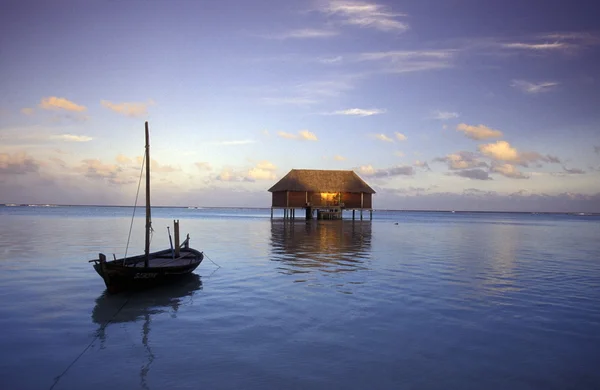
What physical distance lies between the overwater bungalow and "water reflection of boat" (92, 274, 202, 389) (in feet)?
148

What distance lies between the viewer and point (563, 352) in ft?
27.0

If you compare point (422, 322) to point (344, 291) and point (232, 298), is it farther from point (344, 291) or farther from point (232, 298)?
point (232, 298)

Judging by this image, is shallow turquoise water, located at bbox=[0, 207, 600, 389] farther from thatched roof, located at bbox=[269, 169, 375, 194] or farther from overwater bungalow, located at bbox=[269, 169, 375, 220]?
thatched roof, located at bbox=[269, 169, 375, 194]

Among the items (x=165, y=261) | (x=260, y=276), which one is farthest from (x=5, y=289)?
(x=260, y=276)

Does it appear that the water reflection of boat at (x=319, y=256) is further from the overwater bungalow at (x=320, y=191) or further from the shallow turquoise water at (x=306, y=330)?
the overwater bungalow at (x=320, y=191)

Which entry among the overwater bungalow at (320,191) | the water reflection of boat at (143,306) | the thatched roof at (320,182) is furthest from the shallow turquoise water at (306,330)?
the thatched roof at (320,182)

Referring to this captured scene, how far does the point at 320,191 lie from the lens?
60062 mm

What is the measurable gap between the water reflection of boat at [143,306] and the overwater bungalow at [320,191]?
4504 centimetres

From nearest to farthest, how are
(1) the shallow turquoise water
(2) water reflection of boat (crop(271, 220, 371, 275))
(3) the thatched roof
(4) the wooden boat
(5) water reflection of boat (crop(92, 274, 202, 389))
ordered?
(1) the shallow turquoise water
(5) water reflection of boat (crop(92, 274, 202, 389))
(4) the wooden boat
(2) water reflection of boat (crop(271, 220, 371, 275))
(3) the thatched roof

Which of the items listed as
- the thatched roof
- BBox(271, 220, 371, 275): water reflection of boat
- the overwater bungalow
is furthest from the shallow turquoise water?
the thatched roof

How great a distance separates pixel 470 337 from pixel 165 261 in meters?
11.7

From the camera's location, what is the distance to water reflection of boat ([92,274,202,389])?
31.4ft

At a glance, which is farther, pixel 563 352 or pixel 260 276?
pixel 260 276

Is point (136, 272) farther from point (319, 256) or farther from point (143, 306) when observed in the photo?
point (319, 256)
